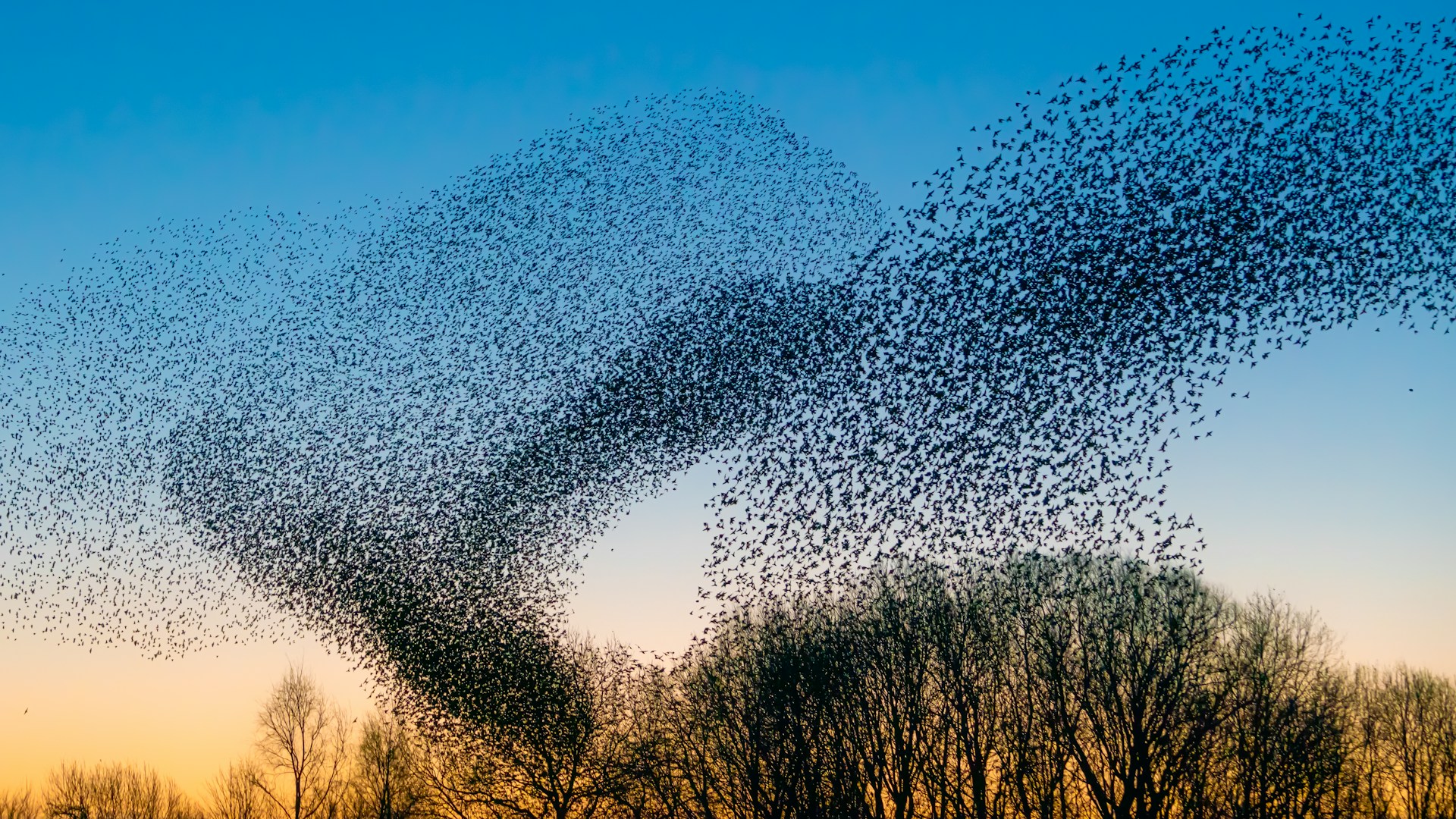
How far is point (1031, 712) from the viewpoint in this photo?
22375 millimetres

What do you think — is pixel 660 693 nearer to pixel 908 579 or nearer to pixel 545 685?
pixel 545 685

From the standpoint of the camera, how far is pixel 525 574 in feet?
92.6

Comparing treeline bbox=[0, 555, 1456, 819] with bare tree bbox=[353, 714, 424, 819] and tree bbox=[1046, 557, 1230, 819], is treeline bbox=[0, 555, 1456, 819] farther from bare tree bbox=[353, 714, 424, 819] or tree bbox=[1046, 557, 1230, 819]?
bare tree bbox=[353, 714, 424, 819]

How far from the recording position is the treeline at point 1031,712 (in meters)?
22.8

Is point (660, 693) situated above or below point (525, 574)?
below

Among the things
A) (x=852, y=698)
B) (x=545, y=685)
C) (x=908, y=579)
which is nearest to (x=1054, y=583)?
(x=908, y=579)

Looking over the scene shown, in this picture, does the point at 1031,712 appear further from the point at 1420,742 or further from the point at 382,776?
the point at 382,776

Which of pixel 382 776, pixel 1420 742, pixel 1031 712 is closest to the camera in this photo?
pixel 1031 712

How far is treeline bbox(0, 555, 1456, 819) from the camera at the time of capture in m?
22.8

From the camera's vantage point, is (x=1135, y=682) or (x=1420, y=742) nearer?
(x=1135, y=682)

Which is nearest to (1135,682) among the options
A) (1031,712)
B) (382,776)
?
(1031,712)

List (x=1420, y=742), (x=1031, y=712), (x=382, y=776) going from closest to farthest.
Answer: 1. (x=1031, y=712)
2. (x=1420, y=742)
3. (x=382, y=776)

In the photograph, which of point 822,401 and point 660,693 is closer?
point 822,401

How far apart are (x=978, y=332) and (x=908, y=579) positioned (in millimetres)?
7208
